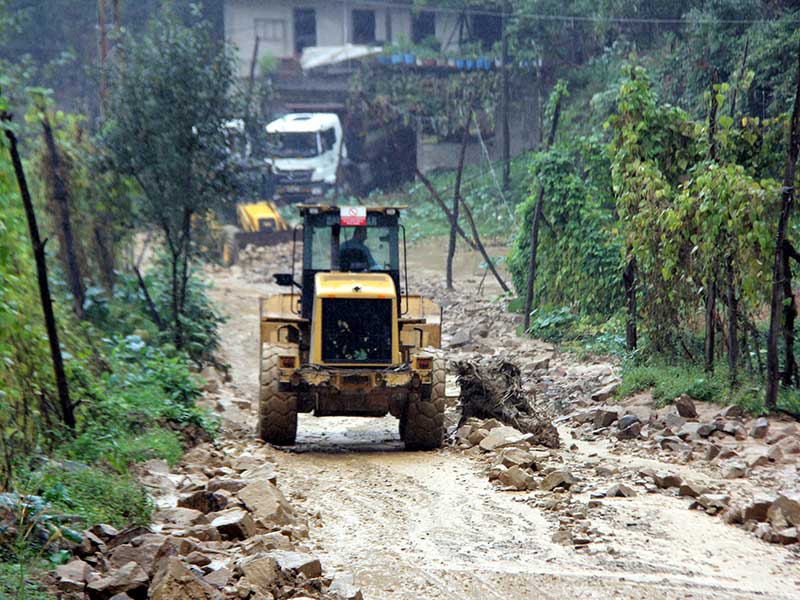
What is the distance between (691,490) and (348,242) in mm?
5217

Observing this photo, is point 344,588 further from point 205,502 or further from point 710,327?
point 710,327

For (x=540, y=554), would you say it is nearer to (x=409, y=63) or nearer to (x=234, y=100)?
(x=234, y=100)

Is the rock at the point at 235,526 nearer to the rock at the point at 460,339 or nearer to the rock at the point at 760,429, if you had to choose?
the rock at the point at 760,429

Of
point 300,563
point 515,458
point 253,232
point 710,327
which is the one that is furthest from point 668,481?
point 253,232

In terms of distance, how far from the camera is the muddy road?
6.53m

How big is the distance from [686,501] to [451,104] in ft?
95.7

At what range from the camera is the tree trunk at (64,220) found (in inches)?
545

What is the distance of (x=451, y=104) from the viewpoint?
119 feet

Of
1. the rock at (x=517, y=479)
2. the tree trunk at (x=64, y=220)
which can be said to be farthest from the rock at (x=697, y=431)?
the tree trunk at (x=64, y=220)

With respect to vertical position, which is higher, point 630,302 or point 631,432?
point 630,302

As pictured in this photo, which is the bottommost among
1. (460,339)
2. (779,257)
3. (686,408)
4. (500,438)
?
(460,339)

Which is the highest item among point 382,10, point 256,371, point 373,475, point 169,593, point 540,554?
point 382,10

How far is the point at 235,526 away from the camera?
24.0 ft

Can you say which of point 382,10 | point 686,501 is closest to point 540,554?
point 686,501
